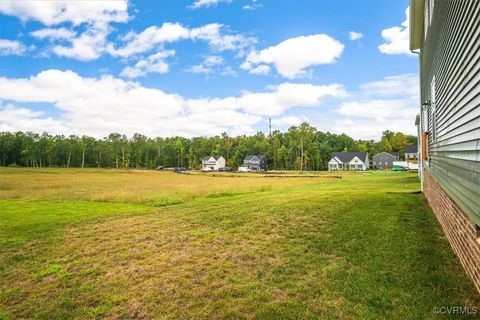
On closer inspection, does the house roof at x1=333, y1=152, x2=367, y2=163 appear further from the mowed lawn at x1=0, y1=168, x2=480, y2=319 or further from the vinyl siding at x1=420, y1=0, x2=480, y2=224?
the vinyl siding at x1=420, y1=0, x2=480, y2=224

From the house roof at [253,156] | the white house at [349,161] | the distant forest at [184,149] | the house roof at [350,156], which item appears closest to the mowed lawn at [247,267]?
the distant forest at [184,149]

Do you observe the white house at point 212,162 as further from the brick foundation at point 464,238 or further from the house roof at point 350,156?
the brick foundation at point 464,238

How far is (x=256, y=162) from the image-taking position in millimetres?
Answer: 104062

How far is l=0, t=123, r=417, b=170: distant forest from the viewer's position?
98.2m

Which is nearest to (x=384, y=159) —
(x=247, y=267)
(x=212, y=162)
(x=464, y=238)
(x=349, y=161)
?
(x=349, y=161)

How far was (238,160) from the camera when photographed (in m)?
112

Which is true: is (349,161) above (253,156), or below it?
below

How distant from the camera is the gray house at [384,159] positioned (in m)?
96.4

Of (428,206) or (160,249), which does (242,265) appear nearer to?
(160,249)

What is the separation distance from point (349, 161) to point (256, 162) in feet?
91.7

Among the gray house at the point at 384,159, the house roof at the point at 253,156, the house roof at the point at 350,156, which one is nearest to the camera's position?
the house roof at the point at 350,156

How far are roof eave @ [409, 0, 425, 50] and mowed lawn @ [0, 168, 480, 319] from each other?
7307 mm

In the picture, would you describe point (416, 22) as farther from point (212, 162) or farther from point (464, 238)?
point (212, 162)

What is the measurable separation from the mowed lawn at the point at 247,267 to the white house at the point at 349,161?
8476cm
